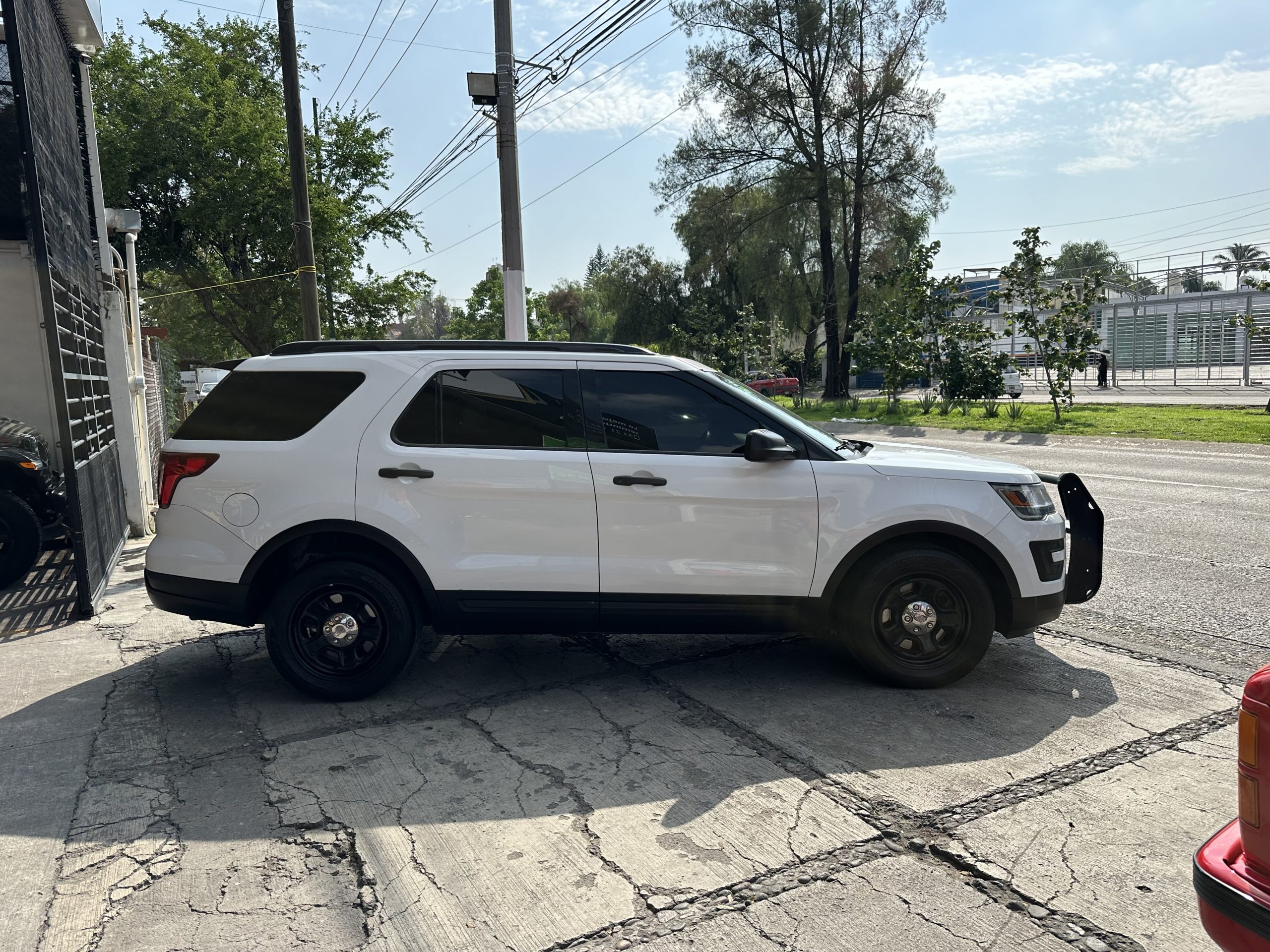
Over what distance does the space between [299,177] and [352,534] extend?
11.7m

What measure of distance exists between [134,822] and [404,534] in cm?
173

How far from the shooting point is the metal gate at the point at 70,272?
6535 millimetres

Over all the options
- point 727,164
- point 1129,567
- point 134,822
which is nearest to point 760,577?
point 134,822

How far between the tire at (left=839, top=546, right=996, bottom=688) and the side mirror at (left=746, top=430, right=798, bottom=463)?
0.74m

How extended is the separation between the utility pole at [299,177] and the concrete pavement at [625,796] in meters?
9.32

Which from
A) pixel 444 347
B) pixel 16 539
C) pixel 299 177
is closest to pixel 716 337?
pixel 299 177

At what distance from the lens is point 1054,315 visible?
70.9 feet

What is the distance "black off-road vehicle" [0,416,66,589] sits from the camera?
8141 millimetres

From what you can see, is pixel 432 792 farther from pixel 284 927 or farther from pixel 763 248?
pixel 763 248

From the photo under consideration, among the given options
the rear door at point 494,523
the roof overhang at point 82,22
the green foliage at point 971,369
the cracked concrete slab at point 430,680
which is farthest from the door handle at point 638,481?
the green foliage at point 971,369

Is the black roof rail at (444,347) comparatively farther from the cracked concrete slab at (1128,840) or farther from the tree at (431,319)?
the tree at (431,319)

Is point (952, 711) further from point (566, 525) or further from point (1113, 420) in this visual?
point (1113, 420)

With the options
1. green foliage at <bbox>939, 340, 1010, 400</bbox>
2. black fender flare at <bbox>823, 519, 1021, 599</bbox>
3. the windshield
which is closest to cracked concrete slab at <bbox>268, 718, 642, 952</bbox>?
black fender flare at <bbox>823, 519, 1021, 599</bbox>

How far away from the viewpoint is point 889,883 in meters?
3.14
